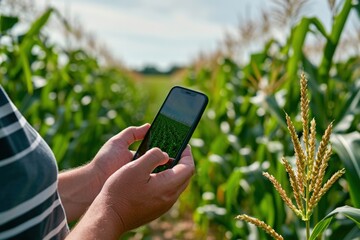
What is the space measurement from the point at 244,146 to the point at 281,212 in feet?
4.24

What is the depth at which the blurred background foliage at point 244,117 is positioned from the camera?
2.24 m

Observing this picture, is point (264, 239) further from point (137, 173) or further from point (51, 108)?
point (51, 108)

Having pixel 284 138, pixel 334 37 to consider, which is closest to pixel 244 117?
pixel 284 138

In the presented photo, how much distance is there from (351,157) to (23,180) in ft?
3.58

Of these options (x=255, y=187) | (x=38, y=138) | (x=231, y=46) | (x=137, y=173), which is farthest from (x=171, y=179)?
(x=231, y=46)

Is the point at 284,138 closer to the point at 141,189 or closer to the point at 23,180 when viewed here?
the point at 141,189

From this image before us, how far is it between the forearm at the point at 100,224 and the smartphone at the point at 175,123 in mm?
203

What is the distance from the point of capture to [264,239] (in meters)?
2.37

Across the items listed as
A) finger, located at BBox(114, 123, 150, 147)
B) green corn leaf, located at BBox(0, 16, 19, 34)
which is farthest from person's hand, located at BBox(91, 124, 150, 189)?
green corn leaf, located at BBox(0, 16, 19, 34)

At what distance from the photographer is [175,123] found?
1.28 meters

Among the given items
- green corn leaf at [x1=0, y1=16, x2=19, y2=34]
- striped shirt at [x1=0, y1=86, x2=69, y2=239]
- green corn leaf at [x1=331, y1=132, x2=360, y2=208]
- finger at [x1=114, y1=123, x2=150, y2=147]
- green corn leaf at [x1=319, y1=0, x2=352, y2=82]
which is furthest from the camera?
green corn leaf at [x1=0, y1=16, x2=19, y2=34]

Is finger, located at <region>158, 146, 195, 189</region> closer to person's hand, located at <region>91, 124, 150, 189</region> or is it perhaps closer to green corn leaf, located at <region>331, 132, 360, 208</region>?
person's hand, located at <region>91, 124, 150, 189</region>

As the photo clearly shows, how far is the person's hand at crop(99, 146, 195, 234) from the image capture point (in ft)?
3.45

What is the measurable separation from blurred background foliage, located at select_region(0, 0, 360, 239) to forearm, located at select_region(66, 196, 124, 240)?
2.62 feet
